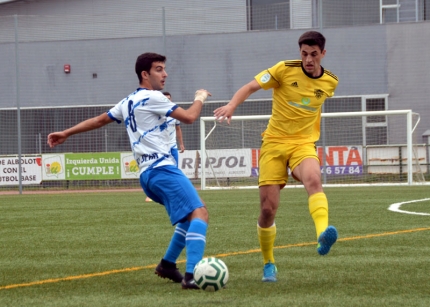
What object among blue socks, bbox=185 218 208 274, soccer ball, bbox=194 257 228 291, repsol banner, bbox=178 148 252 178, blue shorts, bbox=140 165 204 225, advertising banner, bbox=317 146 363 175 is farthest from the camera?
repsol banner, bbox=178 148 252 178

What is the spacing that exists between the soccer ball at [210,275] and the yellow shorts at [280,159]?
105 cm

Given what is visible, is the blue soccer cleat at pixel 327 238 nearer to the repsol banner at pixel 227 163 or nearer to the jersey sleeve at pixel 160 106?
the jersey sleeve at pixel 160 106

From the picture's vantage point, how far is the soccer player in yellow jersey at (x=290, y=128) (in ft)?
19.8

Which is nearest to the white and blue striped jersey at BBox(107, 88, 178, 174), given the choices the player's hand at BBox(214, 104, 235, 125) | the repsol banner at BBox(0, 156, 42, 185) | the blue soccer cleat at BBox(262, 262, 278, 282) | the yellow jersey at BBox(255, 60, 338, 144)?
the player's hand at BBox(214, 104, 235, 125)

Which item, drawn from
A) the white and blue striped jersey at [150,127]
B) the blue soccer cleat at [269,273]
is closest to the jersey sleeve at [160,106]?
the white and blue striped jersey at [150,127]

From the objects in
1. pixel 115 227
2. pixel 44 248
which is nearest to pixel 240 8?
pixel 115 227

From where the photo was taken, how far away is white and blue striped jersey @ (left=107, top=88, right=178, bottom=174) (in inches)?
226

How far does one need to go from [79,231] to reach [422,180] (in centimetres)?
1266

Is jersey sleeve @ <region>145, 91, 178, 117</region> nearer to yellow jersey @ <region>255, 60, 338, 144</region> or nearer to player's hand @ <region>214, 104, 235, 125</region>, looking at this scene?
player's hand @ <region>214, 104, 235, 125</region>

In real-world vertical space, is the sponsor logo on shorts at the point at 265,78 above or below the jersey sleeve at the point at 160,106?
above

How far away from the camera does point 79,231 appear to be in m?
10.1

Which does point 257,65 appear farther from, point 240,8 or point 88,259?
point 88,259

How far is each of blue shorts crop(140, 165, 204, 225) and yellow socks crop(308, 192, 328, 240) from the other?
816 mm

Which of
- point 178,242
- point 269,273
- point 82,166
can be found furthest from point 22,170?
point 269,273
